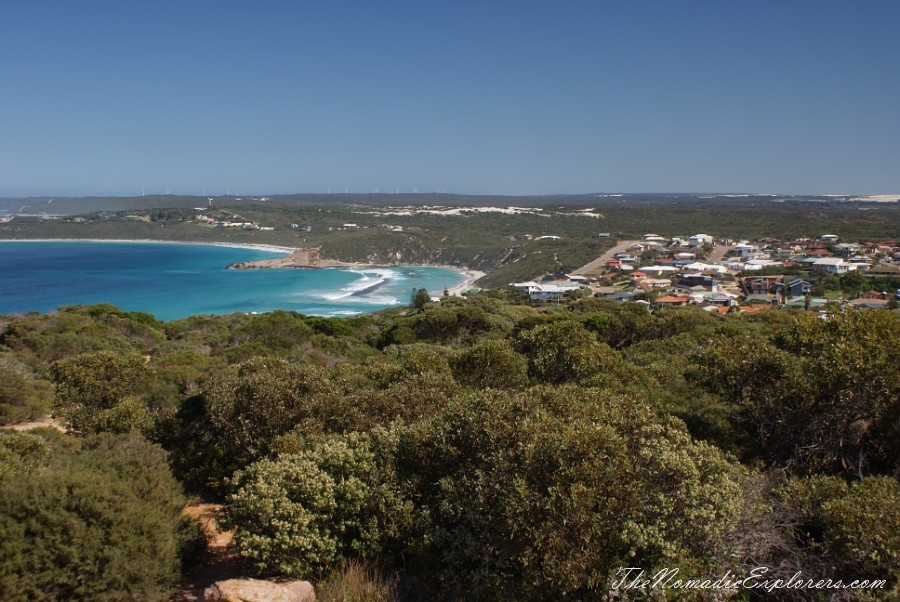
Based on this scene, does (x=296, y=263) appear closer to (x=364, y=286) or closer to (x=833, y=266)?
(x=364, y=286)

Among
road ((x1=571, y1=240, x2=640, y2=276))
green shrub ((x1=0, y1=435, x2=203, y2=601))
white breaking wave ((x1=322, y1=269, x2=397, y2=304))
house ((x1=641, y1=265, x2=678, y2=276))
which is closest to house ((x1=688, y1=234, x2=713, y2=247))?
road ((x1=571, y1=240, x2=640, y2=276))

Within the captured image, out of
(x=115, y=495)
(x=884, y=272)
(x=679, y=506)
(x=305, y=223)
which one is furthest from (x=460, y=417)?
(x=305, y=223)

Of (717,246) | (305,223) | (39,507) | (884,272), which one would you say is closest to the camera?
(39,507)

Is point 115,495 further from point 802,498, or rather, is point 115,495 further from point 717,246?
point 717,246

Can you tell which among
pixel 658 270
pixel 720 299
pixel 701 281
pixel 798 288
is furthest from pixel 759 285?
pixel 658 270

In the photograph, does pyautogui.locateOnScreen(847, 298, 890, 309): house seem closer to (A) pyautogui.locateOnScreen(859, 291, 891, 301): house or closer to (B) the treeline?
(A) pyautogui.locateOnScreen(859, 291, 891, 301): house
